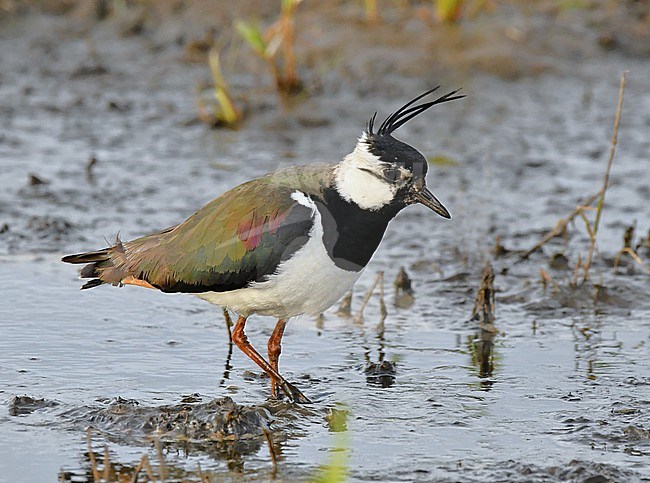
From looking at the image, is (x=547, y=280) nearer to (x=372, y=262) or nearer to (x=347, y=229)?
(x=372, y=262)

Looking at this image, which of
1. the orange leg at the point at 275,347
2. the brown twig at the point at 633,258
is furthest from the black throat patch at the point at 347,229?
the brown twig at the point at 633,258

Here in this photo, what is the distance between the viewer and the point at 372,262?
23.7 feet

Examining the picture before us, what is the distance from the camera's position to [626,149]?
949 cm

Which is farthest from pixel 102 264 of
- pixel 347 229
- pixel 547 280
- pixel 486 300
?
pixel 547 280

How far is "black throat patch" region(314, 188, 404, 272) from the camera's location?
16.4 feet

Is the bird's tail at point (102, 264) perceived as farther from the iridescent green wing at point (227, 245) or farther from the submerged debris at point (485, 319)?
the submerged debris at point (485, 319)

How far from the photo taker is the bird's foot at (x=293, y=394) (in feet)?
16.9

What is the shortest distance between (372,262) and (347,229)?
222 centimetres

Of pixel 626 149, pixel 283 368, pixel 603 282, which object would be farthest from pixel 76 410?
pixel 626 149

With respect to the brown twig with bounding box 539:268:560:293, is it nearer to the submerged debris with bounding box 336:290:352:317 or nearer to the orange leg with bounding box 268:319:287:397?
the submerged debris with bounding box 336:290:352:317

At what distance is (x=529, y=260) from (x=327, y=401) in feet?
8.03

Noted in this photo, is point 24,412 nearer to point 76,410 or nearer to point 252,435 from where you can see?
point 76,410

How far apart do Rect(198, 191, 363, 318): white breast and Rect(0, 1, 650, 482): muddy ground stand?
0.42m

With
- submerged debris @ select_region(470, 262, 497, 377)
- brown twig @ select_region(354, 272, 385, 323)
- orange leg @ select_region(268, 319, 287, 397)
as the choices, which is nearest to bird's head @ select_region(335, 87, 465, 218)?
orange leg @ select_region(268, 319, 287, 397)
